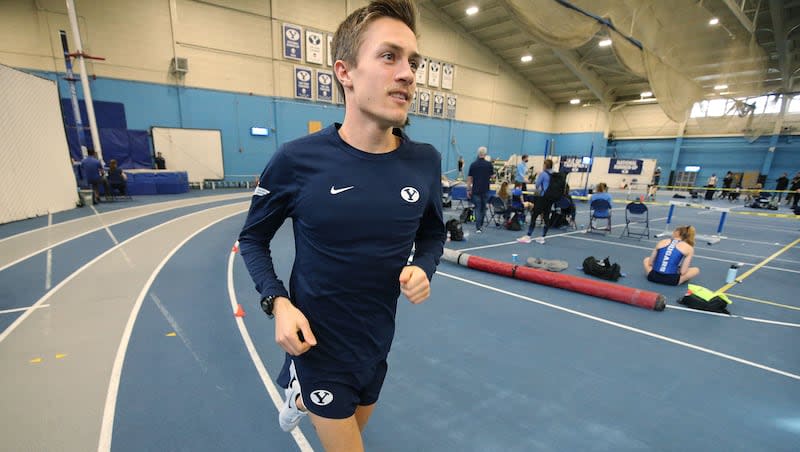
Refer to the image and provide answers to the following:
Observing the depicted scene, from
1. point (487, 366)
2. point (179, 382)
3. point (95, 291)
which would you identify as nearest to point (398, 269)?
point (487, 366)

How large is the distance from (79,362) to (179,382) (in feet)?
3.42

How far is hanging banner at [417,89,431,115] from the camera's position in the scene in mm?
21191

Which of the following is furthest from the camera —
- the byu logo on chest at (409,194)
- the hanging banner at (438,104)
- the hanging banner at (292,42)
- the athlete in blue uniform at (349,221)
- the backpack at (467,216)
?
the hanging banner at (438,104)

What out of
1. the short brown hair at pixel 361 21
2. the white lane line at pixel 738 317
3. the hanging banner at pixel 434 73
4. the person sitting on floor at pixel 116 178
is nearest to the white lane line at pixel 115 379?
the short brown hair at pixel 361 21

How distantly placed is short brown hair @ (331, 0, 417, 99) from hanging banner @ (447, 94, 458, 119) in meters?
23.2

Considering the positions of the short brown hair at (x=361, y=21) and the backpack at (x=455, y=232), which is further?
the backpack at (x=455, y=232)

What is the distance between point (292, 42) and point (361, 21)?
18.5 meters

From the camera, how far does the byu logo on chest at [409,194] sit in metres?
1.18

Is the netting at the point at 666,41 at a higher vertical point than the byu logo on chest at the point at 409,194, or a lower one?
higher

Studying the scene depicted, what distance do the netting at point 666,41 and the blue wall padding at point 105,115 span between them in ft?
52.9

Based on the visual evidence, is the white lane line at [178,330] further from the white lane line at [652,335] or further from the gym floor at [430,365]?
the white lane line at [652,335]

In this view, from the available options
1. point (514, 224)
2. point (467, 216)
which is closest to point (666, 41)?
point (514, 224)

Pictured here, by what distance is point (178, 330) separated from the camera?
350cm

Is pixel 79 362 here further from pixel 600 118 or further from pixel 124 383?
pixel 600 118
